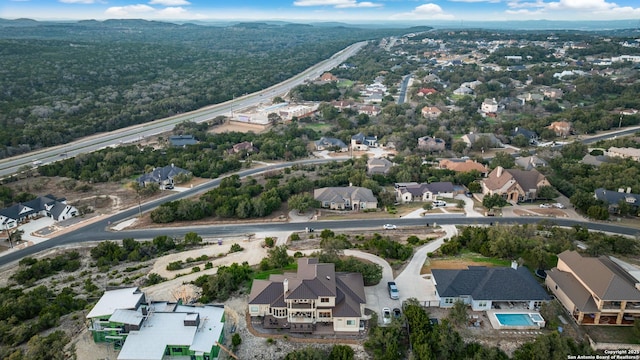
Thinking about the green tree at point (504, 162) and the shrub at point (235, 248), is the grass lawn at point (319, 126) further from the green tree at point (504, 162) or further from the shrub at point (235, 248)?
the shrub at point (235, 248)

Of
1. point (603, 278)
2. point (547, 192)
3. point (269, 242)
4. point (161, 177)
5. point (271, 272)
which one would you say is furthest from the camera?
point (161, 177)

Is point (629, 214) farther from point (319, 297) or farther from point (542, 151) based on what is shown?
point (319, 297)

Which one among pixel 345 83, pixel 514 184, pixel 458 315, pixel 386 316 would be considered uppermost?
pixel 345 83

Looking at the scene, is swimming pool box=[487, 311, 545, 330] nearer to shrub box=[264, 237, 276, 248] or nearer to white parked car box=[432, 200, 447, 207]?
shrub box=[264, 237, 276, 248]

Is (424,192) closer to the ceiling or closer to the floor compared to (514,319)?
closer to the ceiling

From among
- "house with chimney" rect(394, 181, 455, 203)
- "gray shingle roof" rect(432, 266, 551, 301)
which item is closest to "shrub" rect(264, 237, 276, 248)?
"gray shingle roof" rect(432, 266, 551, 301)

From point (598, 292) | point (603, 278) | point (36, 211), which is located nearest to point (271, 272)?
point (598, 292)

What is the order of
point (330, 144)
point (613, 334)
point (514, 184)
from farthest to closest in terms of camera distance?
point (330, 144)
point (514, 184)
point (613, 334)

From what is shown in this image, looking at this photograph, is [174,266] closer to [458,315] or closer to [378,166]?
[458,315]
